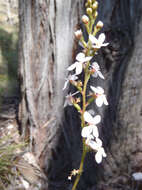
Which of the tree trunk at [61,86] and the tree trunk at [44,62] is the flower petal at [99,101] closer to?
the tree trunk at [61,86]

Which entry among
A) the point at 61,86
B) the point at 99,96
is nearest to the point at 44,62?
the point at 61,86

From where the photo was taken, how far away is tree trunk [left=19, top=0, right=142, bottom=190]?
4.14ft

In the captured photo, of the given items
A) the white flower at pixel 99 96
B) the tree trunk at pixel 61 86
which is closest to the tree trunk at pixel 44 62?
the tree trunk at pixel 61 86

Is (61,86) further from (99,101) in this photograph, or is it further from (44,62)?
(99,101)

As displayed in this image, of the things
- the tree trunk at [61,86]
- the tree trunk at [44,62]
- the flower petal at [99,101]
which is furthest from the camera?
the tree trunk at [44,62]

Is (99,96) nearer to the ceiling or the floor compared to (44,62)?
nearer to the floor

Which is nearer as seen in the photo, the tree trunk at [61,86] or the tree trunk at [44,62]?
the tree trunk at [61,86]

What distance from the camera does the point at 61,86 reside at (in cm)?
181

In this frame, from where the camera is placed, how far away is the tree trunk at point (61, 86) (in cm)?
126

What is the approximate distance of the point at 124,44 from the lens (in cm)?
131

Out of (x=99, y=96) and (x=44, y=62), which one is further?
(x=44, y=62)

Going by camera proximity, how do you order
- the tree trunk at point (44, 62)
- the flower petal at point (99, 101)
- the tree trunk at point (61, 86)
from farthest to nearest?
the tree trunk at point (44, 62) → the tree trunk at point (61, 86) → the flower petal at point (99, 101)

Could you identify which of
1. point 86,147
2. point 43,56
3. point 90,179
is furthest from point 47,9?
point 90,179

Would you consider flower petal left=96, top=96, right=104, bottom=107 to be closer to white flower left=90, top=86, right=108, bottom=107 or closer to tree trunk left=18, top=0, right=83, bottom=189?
white flower left=90, top=86, right=108, bottom=107
